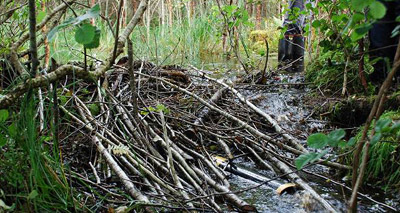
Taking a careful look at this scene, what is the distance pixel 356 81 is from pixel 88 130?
7.84 feet

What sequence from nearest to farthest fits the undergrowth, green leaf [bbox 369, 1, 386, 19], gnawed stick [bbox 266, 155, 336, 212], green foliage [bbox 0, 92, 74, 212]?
green leaf [bbox 369, 1, 386, 19]
green foliage [bbox 0, 92, 74, 212]
gnawed stick [bbox 266, 155, 336, 212]
the undergrowth

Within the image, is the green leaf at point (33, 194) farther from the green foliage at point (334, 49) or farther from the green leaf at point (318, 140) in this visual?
the green foliage at point (334, 49)

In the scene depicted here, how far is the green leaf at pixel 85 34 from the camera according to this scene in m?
1.23

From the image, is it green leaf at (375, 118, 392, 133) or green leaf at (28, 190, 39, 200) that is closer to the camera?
green leaf at (375, 118, 392, 133)

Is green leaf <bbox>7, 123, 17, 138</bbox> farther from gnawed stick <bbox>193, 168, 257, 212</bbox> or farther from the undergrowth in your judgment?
the undergrowth

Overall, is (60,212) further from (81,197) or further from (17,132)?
(17,132)

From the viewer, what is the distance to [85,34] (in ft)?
4.07

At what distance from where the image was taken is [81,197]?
1.86 m

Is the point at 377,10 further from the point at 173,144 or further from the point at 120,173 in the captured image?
the point at 173,144

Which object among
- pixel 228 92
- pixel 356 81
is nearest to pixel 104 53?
pixel 228 92

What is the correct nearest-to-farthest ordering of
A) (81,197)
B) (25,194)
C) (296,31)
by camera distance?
(25,194) < (81,197) < (296,31)

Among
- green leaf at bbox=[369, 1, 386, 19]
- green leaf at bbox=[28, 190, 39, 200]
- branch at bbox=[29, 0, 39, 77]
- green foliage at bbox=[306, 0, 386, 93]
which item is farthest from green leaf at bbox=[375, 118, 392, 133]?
green foliage at bbox=[306, 0, 386, 93]

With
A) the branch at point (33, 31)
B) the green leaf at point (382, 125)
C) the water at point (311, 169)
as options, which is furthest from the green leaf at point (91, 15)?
the water at point (311, 169)

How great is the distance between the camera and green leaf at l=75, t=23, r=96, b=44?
1.23 meters
